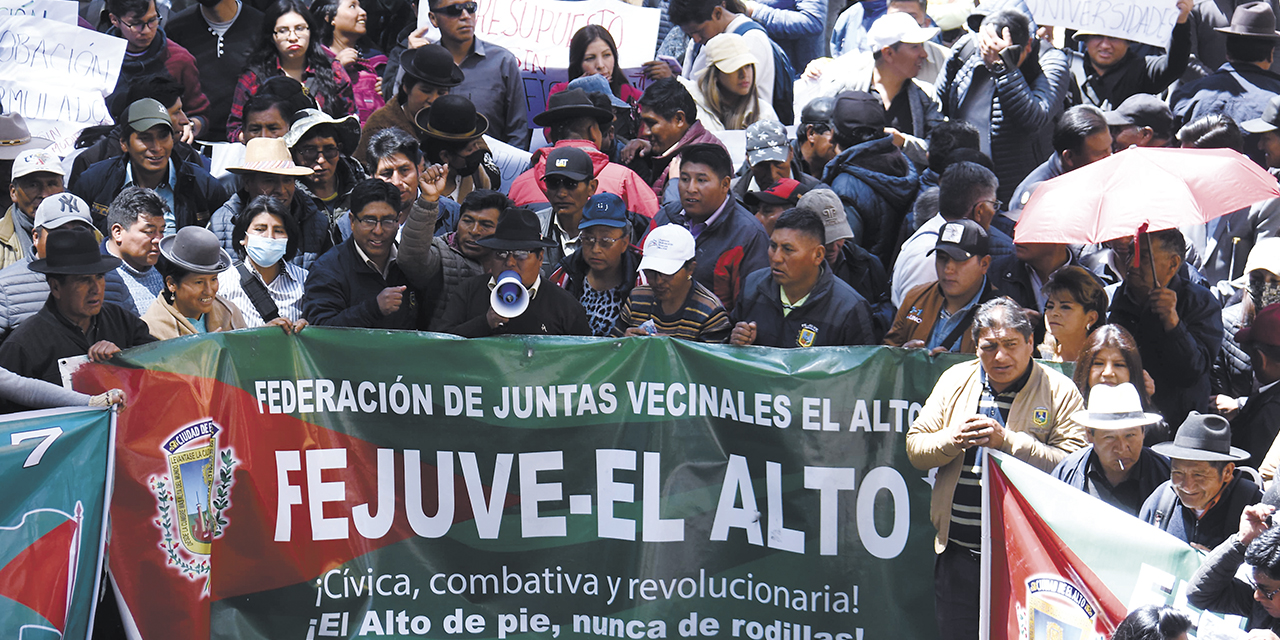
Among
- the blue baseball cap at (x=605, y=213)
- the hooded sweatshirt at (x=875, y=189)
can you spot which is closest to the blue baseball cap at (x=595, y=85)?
the hooded sweatshirt at (x=875, y=189)

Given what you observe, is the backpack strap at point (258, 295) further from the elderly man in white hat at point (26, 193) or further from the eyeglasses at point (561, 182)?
the eyeglasses at point (561, 182)

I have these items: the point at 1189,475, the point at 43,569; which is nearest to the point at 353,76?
the point at 43,569

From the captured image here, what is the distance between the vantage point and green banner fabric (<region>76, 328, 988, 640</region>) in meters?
7.29

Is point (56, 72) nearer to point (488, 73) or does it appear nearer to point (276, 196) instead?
point (276, 196)

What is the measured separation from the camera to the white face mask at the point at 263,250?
8625 mm

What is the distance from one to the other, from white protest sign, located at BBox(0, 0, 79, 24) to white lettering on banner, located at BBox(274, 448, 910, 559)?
19.0ft

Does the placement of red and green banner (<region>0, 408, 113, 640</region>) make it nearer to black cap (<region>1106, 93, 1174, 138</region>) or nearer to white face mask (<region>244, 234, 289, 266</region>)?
white face mask (<region>244, 234, 289, 266</region>)

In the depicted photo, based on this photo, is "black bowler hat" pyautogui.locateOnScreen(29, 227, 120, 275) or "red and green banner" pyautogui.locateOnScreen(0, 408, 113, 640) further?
"black bowler hat" pyautogui.locateOnScreen(29, 227, 120, 275)

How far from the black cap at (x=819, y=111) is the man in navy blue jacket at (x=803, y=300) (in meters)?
2.12

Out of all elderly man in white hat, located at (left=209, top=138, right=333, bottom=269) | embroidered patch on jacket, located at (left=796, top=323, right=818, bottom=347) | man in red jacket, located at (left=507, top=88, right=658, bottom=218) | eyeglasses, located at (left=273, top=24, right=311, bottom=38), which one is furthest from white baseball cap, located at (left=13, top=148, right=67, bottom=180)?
embroidered patch on jacket, located at (left=796, top=323, right=818, bottom=347)

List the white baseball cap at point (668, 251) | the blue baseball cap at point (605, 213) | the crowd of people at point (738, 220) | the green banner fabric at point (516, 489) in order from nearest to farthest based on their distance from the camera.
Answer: the crowd of people at point (738, 220)
the green banner fabric at point (516, 489)
the white baseball cap at point (668, 251)
the blue baseball cap at point (605, 213)

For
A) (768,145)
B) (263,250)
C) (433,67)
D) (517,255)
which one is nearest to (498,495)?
(517,255)

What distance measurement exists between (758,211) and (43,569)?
15.7ft

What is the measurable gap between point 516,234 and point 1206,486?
3.78 m
